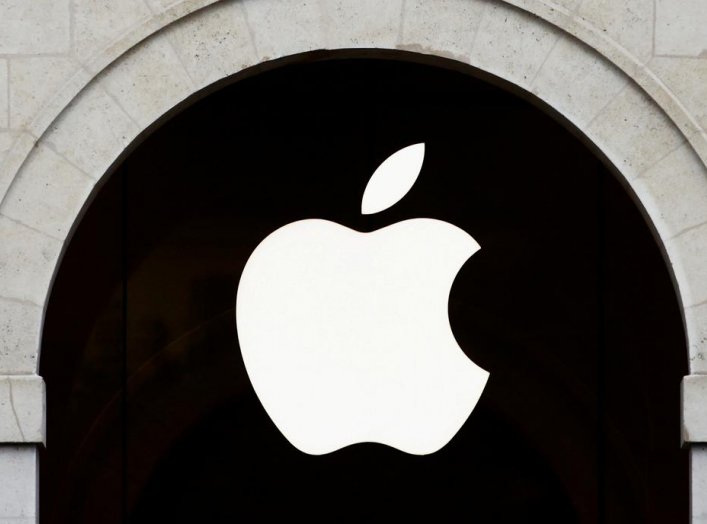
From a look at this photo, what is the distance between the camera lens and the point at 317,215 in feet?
39.5

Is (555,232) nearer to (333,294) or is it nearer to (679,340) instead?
(679,340)

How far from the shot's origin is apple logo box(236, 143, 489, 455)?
10664 millimetres

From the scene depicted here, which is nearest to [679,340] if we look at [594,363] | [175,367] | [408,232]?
[594,363]

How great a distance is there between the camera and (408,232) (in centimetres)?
1089

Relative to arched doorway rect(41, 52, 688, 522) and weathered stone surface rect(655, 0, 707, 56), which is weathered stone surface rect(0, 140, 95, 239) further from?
weathered stone surface rect(655, 0, 707, 56)

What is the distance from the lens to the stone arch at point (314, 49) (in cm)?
940

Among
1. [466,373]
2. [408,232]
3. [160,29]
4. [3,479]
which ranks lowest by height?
[3,479]

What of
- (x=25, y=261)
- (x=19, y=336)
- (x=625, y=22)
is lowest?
(x=19, y=336)

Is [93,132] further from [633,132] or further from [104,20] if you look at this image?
[633,132]

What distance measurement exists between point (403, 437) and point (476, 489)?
2.03m

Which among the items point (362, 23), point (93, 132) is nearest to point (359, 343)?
point (362, 23)

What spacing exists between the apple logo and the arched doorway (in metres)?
1.26

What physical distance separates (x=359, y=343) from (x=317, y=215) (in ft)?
5.37

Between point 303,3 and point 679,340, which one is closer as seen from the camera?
point 303,3
